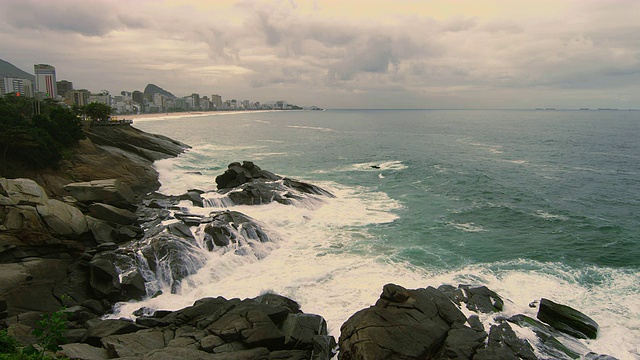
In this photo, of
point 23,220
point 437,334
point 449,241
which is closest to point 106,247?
point 23,220

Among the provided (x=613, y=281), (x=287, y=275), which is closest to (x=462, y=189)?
(x=613, y=281)

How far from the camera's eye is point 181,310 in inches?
762

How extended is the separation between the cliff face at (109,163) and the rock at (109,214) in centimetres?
639

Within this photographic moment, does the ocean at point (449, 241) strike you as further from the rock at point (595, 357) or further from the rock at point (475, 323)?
the rock at point (475, 323)

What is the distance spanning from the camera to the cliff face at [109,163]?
121ft

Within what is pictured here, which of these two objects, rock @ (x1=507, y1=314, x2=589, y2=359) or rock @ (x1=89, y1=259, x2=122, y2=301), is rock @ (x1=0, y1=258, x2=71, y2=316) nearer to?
rock @ (x1=89, y1=259, x2=122, y2=301)

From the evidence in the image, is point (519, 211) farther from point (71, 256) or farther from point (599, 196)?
point (71, 256)

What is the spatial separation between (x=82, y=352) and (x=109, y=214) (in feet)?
58.0

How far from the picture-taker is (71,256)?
2486cm

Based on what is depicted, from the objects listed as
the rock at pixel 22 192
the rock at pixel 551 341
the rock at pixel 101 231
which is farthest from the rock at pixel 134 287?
the rock at pixel 551 341

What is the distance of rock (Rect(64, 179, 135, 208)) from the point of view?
108ft

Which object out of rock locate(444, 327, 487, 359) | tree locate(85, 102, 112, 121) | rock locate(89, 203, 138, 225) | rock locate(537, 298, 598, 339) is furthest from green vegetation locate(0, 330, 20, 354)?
tree locate(85, 102, 112, 121)

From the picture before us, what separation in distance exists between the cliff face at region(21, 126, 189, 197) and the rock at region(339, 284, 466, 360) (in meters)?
30.6

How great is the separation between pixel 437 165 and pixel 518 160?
57.2 feet
